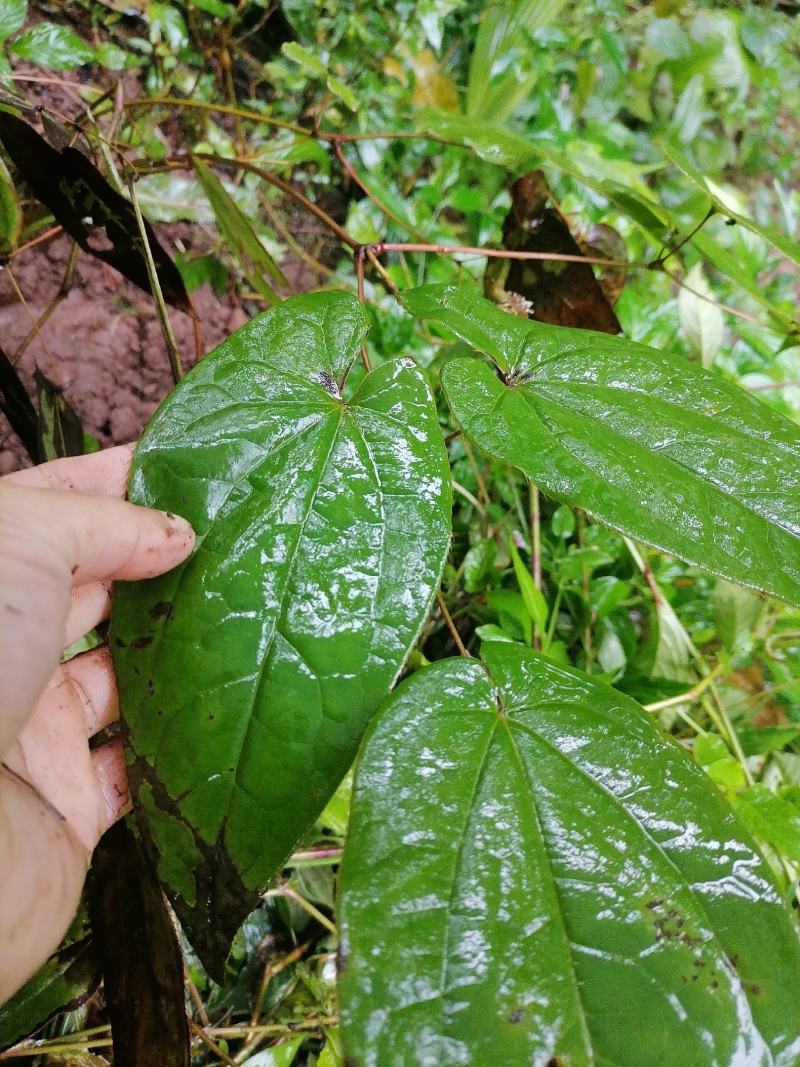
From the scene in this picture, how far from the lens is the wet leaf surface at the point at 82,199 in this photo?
70cm

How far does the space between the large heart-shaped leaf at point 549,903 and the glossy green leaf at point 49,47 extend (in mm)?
1048

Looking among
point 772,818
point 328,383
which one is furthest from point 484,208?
point 772,818

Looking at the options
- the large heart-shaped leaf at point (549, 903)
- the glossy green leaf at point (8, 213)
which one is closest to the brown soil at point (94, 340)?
the glossy green leaf at point (8, 213)

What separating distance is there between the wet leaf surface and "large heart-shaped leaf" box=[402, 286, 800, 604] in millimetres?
322

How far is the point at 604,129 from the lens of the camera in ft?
6.24

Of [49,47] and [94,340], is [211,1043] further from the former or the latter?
[49,47]

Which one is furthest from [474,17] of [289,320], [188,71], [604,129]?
[289,320]

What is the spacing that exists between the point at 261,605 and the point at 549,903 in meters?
0.27

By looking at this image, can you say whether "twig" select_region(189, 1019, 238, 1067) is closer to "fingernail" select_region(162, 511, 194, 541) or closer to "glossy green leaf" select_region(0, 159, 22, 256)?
"fingernail" select_region(162, 511, 194, 541)

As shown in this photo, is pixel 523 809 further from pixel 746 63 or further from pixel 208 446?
pixel 746 63

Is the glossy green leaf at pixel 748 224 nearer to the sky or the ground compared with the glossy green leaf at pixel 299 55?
nearer to the ground

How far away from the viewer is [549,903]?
0.40 meters

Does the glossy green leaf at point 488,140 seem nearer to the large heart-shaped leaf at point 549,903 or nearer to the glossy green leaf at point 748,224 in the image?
the glossy green leaf at point 748,224

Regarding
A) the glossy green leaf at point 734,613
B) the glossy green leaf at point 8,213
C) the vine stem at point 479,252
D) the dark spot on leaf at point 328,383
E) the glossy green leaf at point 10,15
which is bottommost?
the glossy green leaf at point 734,613
